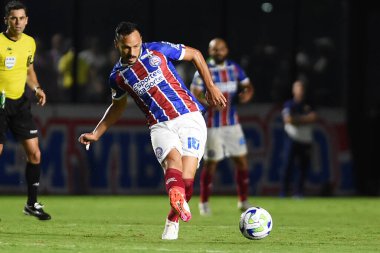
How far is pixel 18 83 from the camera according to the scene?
39.9 feet

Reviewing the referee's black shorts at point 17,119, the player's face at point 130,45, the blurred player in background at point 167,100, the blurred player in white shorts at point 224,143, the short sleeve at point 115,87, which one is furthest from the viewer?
the blurred player in white shorts at point 224,143

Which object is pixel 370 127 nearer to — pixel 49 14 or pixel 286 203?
pixel 286 203

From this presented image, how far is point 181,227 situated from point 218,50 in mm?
3641

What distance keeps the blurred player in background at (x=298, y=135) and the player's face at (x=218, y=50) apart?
4.35 m

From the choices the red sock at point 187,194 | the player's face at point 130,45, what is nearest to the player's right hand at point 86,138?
the player's face at point 130,45

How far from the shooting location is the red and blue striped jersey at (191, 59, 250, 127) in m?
14.9

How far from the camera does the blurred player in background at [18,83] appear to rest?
1194 cm

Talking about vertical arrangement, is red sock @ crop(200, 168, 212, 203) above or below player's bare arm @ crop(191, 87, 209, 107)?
below

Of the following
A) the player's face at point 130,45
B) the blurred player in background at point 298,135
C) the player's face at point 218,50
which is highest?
the player's face at point 130,45

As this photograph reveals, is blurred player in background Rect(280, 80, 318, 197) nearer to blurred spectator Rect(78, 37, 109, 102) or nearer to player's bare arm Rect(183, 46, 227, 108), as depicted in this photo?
blurred spectator Rect(78, 37, 109, 102)

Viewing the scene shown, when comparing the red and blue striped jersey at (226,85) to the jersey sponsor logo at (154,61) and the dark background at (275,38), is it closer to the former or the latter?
the jersey sponsor logo at (154,61)

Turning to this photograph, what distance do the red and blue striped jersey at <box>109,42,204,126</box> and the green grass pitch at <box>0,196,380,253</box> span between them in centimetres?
112

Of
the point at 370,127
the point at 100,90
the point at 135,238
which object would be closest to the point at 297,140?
the point at 370,127

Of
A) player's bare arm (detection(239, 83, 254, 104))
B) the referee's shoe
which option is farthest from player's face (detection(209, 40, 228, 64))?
the referee's shoe
